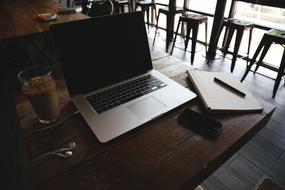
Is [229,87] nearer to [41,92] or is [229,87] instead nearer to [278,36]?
[41,92]

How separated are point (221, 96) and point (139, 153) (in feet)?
1.39

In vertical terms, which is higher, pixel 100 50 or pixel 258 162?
pixel 100 50

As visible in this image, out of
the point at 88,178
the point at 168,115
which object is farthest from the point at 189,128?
the point at 88,178

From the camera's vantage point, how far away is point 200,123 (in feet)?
2.32

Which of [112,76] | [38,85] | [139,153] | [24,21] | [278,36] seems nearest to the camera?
[139,153]

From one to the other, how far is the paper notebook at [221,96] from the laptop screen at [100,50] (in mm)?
274

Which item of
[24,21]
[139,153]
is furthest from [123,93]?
[24,21]

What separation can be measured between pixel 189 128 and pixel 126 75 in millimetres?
396

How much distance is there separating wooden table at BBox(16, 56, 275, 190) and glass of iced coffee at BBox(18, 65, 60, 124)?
49 millimetres

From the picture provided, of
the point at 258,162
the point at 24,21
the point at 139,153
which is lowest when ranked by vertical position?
the point at 258,162

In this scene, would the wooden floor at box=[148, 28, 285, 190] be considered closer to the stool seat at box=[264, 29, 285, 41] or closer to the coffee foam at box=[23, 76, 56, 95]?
the stool seat at box=[264, 29, 285, 41]

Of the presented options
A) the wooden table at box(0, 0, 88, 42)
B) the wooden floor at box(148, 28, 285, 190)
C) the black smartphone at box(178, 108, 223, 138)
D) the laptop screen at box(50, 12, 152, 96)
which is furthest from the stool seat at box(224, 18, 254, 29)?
the black smartphone at box(178, 108, 223, 138)

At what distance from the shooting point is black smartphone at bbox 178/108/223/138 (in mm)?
677

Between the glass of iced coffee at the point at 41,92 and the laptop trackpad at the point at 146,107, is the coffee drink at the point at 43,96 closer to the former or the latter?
the glass of iced coffee at the point at 41,92
